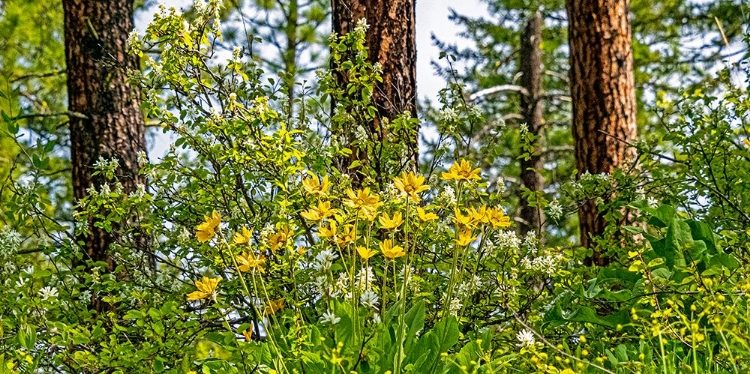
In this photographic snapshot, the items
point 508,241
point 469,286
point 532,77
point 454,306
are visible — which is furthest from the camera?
point 532,77

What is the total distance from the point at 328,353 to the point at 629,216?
3307 millimetres

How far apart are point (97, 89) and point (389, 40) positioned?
2539 mm

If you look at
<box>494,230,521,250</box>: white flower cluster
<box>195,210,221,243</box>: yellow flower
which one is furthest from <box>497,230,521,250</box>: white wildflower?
<box>195,210,221,243</box>: yellow flower

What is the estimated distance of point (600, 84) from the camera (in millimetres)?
5789

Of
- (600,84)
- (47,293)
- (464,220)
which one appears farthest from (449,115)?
(600,84)

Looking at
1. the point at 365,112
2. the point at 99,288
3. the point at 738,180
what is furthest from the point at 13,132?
the point at 738,180

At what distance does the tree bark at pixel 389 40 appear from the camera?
13.6 feet

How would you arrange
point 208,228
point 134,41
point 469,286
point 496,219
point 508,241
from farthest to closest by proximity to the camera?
point 134,41 → point 508,241 → point 469,286 → point 496,219 → point 208,228

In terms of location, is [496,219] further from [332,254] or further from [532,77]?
[532,77]

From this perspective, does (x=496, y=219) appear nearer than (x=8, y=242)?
Yes

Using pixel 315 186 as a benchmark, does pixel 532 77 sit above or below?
above

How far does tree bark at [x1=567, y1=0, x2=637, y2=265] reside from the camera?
5.65 m

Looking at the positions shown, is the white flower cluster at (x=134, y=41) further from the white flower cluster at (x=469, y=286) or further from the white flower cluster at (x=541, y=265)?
the white flower cluster at (x=541, y=265)

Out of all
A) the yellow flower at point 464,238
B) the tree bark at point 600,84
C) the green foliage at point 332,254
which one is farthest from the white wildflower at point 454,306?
the tree bark at point 600,84
